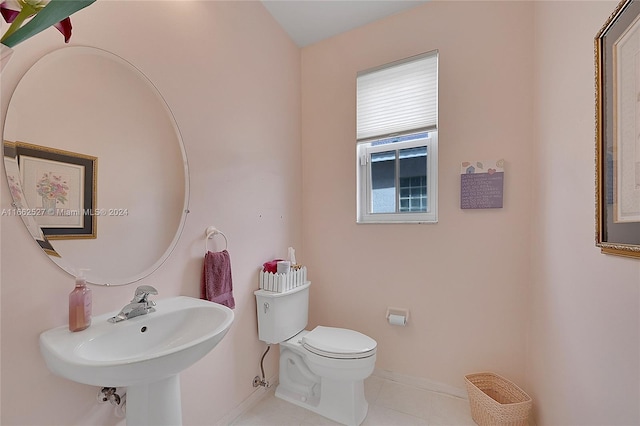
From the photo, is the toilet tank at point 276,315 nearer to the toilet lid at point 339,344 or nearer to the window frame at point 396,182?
the toilet lid at point 339,344

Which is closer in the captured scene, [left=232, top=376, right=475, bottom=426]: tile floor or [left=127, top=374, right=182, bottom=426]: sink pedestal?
[left=127, top=374, right=182, bottom=426]: sink pedestal

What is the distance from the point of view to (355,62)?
2041mm

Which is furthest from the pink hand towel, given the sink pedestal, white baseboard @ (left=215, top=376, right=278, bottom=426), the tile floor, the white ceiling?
the white ceiling

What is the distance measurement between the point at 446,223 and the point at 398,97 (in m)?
0.94

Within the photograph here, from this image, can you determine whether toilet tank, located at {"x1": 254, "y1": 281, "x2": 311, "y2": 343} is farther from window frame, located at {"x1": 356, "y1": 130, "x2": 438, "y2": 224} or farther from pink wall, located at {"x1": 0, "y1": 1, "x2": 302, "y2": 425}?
window frame, located at {"x1": 356, "y1": 130, "x2": 438, "y2": 224}

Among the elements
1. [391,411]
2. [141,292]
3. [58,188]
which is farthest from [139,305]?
[391,411]

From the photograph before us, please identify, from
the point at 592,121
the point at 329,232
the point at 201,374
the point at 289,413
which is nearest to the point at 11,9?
the point at 201,374

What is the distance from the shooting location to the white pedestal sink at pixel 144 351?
71 cm

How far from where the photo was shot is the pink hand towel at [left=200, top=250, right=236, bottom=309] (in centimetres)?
134

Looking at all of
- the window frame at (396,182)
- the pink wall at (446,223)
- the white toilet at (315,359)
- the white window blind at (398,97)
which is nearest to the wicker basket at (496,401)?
the pink wall at (446,223)

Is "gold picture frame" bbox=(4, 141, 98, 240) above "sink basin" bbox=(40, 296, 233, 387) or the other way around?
above

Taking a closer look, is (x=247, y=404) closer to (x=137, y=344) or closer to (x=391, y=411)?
(x=391, y=411)

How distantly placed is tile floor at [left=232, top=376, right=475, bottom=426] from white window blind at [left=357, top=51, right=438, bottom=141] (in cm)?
176

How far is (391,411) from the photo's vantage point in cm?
162
